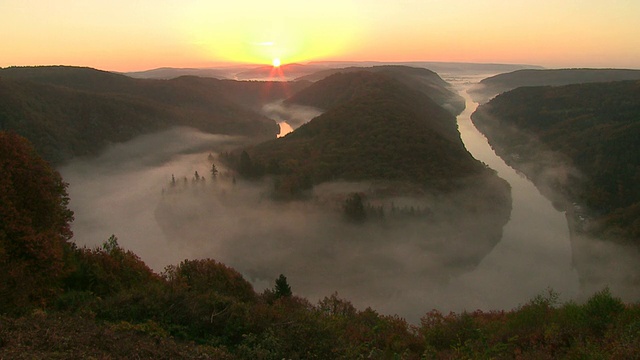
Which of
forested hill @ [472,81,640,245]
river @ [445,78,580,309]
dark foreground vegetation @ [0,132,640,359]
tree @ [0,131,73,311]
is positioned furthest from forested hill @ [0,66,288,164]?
river @ [445,78,580,309]

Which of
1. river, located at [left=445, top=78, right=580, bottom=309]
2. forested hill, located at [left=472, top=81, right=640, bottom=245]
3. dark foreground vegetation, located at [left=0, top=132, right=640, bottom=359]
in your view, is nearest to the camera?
dark foreground vegetation, located at [left=0, top=132, right=640, bottom=359]

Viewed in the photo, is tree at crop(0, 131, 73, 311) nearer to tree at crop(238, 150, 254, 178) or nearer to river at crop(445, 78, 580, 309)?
river at crop(445, 78, 580, 309)

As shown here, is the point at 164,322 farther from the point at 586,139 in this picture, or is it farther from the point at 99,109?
the point at 99,109

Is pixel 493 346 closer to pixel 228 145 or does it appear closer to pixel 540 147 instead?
pixel 540 147

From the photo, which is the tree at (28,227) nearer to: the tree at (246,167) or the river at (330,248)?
the river at (330,248)

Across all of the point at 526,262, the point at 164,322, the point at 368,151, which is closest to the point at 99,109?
the point at 368,151

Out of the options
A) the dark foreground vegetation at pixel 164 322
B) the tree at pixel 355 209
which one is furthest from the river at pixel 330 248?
the dark foreground vegetation at pixel 164 322

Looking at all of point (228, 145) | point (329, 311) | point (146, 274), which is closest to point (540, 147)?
point (228, 145)
